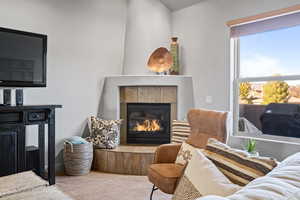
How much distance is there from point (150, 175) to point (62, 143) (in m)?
2.00

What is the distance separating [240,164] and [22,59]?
2.99 metres

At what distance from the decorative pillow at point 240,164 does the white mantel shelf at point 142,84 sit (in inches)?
111

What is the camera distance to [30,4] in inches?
148

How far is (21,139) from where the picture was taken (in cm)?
322

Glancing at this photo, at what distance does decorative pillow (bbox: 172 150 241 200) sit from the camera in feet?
4.07

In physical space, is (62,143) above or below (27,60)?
below

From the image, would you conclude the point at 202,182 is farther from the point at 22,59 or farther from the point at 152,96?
the point at 152,96

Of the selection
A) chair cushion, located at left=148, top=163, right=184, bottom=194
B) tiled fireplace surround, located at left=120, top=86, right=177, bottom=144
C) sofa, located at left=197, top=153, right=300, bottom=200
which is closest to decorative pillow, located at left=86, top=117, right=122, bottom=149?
tiled fireplace surround, located at left=120, top=86, right=177, bottom=144

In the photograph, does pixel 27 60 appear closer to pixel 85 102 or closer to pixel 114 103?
pixel 85 102

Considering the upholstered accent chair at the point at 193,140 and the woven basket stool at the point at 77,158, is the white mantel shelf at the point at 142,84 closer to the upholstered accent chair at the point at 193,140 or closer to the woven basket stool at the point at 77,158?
the woven basket stool at the point at 77,158

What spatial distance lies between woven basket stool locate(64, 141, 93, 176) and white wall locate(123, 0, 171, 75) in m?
1.51

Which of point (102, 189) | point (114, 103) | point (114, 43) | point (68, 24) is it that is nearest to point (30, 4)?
point (68, 24)

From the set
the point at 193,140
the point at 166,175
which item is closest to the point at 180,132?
the point at 193,140

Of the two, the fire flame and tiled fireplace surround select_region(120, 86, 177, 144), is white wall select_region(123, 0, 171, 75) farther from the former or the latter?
the fire flame
